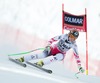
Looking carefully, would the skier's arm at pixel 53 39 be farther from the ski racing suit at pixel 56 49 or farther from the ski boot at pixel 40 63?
the ski boot at pixel 40 63

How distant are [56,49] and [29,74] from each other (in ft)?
1.07

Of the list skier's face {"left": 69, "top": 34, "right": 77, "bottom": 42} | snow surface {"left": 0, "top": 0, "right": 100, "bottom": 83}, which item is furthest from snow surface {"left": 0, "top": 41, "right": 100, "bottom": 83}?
skier's face {"left": 69, "top": 34, "right": 77, "bottom": 42}

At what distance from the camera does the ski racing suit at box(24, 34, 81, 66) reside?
2491 mm

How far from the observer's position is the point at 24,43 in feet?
8.72

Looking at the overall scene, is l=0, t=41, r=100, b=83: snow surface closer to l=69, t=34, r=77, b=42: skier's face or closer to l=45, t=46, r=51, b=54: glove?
l=45, t=46, r=51, b=54: glove

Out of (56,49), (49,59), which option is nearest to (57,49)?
(56,49)

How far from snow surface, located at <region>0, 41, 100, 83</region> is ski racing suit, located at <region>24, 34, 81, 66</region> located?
2.2 inches

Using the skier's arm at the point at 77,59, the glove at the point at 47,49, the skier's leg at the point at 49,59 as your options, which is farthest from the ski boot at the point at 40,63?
the skier's arm at the point at 77,59

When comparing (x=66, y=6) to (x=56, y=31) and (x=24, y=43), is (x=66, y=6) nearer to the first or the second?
(x=56, y=31)

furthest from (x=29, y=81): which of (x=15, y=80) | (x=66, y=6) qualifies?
(x=66, y=6)

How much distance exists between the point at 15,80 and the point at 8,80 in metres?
0.06

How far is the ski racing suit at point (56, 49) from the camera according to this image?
8.17 ft

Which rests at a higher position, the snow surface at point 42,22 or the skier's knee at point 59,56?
the snow surface at point 42,22

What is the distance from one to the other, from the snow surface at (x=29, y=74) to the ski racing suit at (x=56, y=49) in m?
0.06
